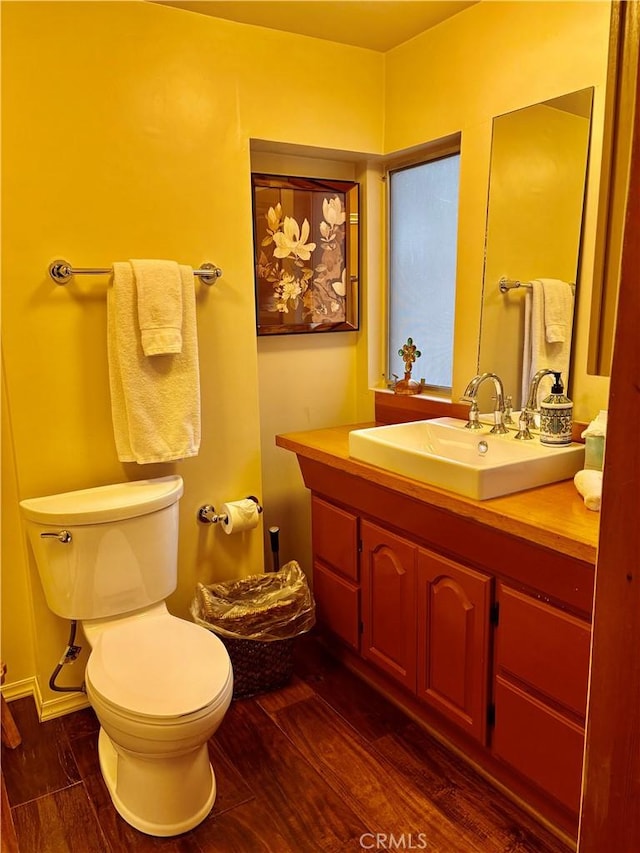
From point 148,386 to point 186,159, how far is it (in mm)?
811

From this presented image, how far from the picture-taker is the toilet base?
171 centimetres

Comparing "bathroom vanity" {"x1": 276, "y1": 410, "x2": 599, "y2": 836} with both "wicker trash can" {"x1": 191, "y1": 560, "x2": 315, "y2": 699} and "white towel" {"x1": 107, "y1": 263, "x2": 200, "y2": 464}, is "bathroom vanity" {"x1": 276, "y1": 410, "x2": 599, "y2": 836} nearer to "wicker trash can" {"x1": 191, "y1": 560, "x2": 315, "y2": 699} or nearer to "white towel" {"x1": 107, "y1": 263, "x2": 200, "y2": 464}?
"wicker trash can" {"x1": 191, "y1": 560, "x2": 315, "y2": 699}

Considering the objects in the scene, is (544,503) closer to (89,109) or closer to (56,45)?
(89,109)

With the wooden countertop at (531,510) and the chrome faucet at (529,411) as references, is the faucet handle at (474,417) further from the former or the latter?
the wooden countertop at (531,510)

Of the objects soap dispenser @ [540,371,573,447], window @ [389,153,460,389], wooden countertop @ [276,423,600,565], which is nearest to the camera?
wooden countertop @ [276,423,600,565]

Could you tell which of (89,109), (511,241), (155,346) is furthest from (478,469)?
(89,109)

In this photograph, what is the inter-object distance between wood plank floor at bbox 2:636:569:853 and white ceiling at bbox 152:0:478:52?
7.87 feet

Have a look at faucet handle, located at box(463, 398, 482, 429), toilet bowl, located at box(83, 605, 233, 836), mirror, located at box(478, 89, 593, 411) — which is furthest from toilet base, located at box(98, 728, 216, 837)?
mirror, located at box(478, 89, 593, 411)

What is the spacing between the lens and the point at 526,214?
211 centimetres

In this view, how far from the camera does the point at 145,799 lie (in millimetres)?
1722

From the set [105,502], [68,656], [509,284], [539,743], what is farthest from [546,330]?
[68,656]

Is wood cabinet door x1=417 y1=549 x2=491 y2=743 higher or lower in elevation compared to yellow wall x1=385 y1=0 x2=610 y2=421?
lower

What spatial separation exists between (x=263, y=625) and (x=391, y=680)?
1.63 ft

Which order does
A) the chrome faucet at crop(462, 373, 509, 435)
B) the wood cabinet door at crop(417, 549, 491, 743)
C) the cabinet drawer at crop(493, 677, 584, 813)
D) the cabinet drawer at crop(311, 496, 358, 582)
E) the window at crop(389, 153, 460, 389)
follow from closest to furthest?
the cabinet drawer at crop(493, 677, 584, 813)
the wood cabinet door at crop(417, 549, 491, 743)
the chrome faucet at crop(462, 373, 509, 435)
the cabinet drawer at crop(311, 496, 358, 582)
the window at crop(389, 153, 460, 389)
